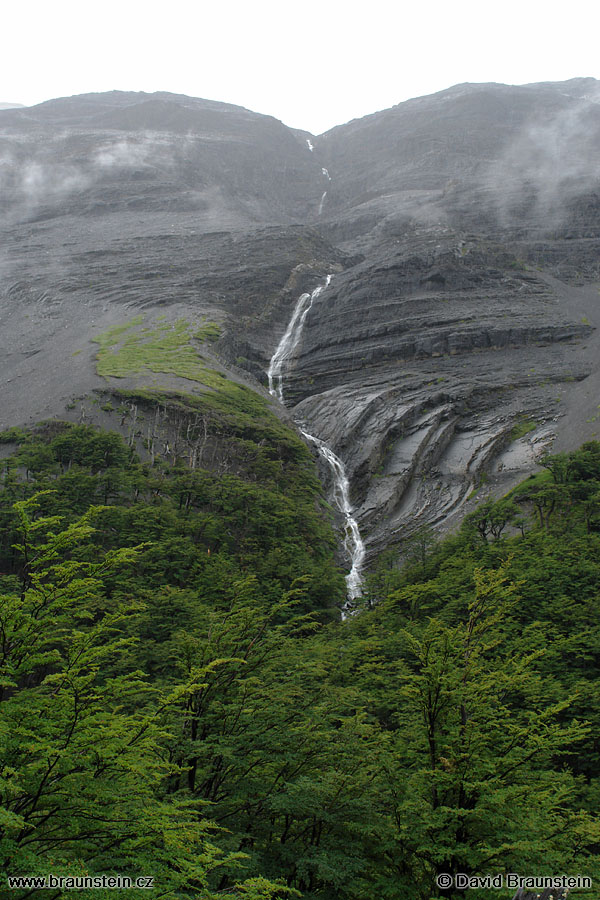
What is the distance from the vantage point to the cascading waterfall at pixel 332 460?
127 feet

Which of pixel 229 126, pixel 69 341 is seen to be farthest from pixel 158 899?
pixel 229 126

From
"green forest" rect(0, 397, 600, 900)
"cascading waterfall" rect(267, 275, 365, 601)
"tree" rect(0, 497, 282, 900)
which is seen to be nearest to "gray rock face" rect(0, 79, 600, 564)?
"cascading waterfall" rect(267, 275, 365, 601)

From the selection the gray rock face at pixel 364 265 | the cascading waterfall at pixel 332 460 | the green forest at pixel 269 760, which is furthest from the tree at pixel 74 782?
the gray rock face at pixel 364 265

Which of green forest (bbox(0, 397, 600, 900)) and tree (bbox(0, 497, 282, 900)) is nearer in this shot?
tree (bbox(0, 497, 282, 900))

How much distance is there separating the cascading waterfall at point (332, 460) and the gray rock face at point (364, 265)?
3.28ft

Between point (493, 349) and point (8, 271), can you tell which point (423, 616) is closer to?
point (493, 349)

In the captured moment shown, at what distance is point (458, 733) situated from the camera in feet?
27.1

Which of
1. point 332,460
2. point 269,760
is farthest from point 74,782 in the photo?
point 332,460

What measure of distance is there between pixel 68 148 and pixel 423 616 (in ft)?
500

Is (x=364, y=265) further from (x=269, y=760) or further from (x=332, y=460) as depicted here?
(x=269, y=760)

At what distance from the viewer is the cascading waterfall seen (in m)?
38.8

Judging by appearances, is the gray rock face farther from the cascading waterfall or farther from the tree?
the tree

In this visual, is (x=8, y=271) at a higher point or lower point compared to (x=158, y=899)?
higher

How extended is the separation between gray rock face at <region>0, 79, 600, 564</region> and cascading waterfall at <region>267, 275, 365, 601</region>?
1.00 m
